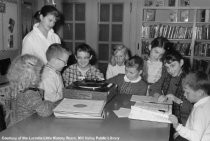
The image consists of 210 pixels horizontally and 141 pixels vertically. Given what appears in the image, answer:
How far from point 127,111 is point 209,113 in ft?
1.49

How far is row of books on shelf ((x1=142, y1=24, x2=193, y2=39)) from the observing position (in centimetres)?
468

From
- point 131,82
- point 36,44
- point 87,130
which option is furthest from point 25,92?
point 36,44

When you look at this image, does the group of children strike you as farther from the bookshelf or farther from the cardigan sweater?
the bookshelf

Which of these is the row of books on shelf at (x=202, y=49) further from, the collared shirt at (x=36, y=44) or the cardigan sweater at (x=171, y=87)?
the collared shirt at (x=36, y=44)

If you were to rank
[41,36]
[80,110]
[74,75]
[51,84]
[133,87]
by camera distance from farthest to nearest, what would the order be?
1. [41,36]
2. [74,75]
3. [133,87]
4. [51,84]
5. [80,110]

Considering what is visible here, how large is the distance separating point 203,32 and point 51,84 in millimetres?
3518

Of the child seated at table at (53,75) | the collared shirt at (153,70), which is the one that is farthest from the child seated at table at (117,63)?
the child seated at table at (53,75)

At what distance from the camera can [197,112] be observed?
1468 mm

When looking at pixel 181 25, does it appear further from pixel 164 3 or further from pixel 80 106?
pixel 80 106

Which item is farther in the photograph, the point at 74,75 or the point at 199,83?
the point at 74,75

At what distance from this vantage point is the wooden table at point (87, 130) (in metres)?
1.14

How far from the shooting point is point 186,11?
15.4ft

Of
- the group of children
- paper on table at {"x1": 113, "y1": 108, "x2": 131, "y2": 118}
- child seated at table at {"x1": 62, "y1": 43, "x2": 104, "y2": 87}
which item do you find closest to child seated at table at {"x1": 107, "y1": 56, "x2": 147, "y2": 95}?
the group of children

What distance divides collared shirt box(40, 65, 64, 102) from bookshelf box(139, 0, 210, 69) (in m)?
2.99
